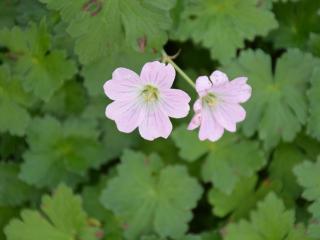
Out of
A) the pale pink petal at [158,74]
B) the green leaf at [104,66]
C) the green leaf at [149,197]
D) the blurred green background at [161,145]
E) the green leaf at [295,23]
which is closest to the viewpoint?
the pale pink petal at [158,74]

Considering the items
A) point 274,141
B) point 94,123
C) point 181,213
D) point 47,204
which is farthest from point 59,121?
point 274,141

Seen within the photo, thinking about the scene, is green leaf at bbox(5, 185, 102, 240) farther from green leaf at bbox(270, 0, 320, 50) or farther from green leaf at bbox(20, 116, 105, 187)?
green leaf at bbox(270, 0, 320, 50)

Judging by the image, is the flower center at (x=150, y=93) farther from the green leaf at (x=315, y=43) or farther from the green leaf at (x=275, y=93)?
the green leaf at (x=315, y=43)

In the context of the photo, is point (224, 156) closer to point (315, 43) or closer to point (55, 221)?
point (315, 43)

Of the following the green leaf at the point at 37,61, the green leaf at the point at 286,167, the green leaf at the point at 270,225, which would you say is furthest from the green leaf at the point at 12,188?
the green leaf at the point at 286,167

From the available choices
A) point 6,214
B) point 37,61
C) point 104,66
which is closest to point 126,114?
point 104,66

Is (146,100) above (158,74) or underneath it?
underneath

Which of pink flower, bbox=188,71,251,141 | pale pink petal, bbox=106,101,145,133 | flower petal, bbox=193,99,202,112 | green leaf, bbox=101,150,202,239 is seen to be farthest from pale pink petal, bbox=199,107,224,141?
green leaf, bbox=101,150,202,239
